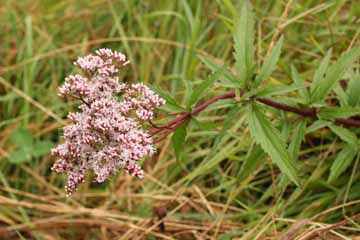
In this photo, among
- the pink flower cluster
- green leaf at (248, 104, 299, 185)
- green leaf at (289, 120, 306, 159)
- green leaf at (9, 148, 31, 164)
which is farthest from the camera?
green leaf at (9, 148, 31, 164)

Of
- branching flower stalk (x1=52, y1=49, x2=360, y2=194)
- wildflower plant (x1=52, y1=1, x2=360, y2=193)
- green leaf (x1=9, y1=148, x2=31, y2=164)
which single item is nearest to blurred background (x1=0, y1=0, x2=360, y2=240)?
green leaf (x1=9, y1=148, x2=31, y2=164)

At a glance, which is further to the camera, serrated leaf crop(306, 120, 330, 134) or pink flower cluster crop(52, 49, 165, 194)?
serrated leaf crop(306, 120, 330, 134)

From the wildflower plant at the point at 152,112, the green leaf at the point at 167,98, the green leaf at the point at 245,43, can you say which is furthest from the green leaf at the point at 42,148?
the green leaf at the point at 245,43

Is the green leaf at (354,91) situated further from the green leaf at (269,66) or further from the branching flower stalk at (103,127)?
the branching flower stalk at (103,127)

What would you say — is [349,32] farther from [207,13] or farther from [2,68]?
[2,68]

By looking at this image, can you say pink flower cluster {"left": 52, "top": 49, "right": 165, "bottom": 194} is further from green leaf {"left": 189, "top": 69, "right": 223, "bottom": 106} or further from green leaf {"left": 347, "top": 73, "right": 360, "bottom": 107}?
green leaf {"left": 347, "top": 73, "right": 360, "bottom": 107}

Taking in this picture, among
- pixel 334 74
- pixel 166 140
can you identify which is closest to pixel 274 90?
pixel 334 74
